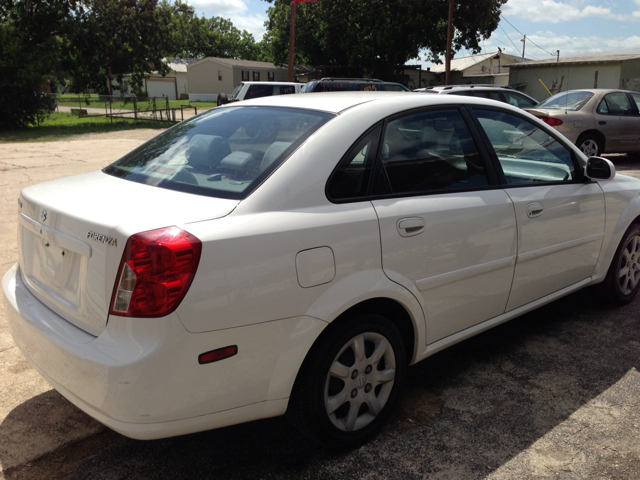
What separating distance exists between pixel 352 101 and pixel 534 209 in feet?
4.31

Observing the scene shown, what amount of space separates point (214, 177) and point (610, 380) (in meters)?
2.67

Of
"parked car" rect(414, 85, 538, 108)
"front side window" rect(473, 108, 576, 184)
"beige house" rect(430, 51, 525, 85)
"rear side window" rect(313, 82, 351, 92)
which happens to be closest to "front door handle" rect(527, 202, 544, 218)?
"front side window" rect(473, 108, 576, 184)

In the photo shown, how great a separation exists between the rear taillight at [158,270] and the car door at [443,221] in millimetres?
945

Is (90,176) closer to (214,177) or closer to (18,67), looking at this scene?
(214,177)

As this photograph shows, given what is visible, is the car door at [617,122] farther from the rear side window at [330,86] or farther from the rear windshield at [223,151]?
the rear windshield at [223,151]

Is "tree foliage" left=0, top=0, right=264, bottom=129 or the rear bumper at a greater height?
"tree foliage" left=0, top=0, right=264, bottom=129

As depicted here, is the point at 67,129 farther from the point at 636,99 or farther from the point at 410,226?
the point at 410,226

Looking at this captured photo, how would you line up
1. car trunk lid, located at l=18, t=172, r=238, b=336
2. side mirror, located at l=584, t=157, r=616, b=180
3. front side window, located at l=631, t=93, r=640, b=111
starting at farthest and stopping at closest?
1. front side window, located at l=631, t=93, r=640, b=111
2. side mirror, located at l=584, t=157, r=616, b=180
3. car trunk lid, located at l=18, t=172, r=238, b=336

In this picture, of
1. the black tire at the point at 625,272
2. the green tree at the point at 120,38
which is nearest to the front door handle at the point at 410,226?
the black tire at the point at 625,272

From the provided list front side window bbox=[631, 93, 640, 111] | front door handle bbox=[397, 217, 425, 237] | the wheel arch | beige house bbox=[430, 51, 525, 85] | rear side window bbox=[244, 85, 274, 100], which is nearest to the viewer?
front door handle bbox=[397, 217, 425, 237]

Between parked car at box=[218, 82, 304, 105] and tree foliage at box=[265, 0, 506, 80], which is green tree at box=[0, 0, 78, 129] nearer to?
parked car at box=[218, 82, 304, 105]

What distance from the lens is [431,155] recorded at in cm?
308

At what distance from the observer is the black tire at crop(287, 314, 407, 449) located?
8.12 feet

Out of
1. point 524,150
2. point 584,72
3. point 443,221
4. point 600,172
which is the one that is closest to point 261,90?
point 524,150
